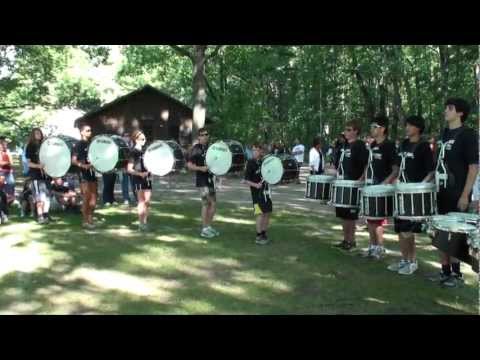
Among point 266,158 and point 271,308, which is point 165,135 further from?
point 271,308

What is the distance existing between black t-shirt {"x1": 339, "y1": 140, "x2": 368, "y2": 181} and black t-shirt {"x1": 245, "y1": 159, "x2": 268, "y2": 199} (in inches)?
58.1

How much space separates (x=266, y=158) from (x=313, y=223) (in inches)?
110

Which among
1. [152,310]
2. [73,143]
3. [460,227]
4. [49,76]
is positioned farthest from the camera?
[49,76]

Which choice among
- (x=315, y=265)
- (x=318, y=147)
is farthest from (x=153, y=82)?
(x=315, y=265)

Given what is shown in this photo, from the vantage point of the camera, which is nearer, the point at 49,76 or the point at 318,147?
the point at 318,147

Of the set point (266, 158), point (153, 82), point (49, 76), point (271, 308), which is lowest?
point (271, 308)

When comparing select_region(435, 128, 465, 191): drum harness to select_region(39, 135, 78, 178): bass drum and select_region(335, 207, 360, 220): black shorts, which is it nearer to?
select_region(335, 207, 360, 220): black shorts

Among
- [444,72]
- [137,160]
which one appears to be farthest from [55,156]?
[444,72]

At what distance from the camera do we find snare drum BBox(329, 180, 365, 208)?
25.3 ft

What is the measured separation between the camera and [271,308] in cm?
573

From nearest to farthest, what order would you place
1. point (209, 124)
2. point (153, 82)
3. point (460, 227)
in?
point (460, 227)
point (209, 124)
point (153, 82)

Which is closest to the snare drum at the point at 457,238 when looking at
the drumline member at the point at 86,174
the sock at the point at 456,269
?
the sock at the point at 456,269

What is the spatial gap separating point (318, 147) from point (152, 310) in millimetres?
11331
